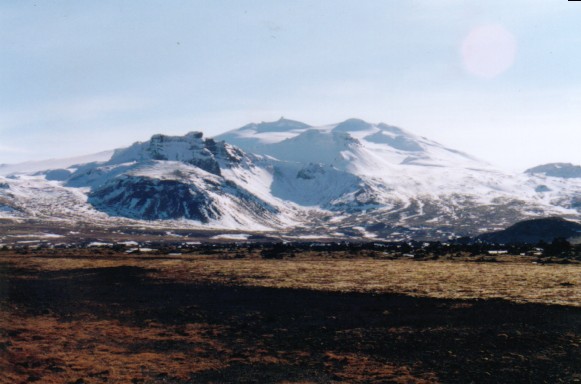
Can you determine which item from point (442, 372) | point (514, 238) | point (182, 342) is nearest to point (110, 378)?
point (182, 342)

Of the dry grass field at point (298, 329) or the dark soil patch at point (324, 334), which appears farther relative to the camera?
the dry grass field at point (298, 329)

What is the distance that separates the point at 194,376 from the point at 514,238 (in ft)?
649

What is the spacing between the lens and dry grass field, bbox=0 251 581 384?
23.0 meters

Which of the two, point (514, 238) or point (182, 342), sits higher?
point (182, 342)

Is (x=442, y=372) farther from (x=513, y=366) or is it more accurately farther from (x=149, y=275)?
(x=149, y=275)

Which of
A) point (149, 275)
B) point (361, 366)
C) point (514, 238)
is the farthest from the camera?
point (514, 238)

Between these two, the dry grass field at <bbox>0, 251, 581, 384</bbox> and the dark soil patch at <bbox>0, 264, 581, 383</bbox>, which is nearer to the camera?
the dark soil patch at <bbox>0, 264, 581, 383</bbox>

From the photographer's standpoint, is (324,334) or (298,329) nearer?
(324,334)

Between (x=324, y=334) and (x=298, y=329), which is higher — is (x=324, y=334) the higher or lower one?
the higher one

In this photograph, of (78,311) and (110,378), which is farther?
(78,311)

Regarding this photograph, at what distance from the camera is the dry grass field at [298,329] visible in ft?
75.5

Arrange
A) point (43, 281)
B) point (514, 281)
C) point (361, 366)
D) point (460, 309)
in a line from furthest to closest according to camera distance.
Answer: point (43, 281) < point (514, 281) < point (460, 309) < point (361, 366)

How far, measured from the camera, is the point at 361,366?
23.9 metres

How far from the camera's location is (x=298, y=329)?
1266 inches
